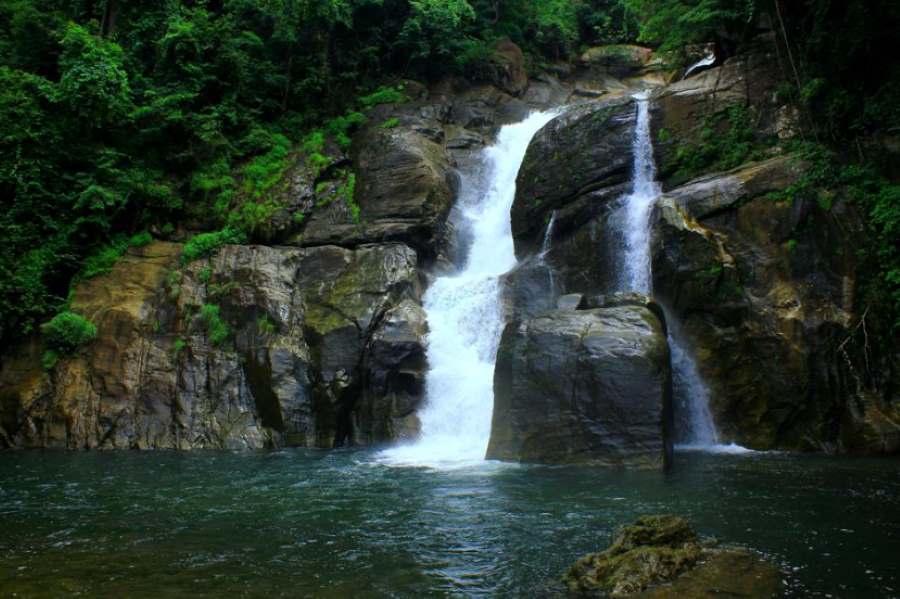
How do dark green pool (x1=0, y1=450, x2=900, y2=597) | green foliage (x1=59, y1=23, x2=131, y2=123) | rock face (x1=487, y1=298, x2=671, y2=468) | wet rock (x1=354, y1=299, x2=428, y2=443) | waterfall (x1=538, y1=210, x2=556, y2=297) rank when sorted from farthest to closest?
green foliage (x1=59, y1=23, x2=131, y2=123)
waterfall (x1=538, y1=210, x2=556, y2=297)
wet rock (x1=354, y1=299, x2=428, y2=443)
rock face (x1=487, y1=298, x2=671, y2=468)
dark green pool (x1=0, y1=450, x2=900, y2=597)

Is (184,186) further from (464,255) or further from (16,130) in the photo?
(464,255)

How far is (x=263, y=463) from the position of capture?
1375 cm

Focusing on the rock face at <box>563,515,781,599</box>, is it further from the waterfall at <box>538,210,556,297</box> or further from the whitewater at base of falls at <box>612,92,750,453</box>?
the waterfall at <box>538,210,556,297</box>

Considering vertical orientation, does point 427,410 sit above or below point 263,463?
above

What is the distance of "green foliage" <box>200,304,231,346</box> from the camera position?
1800 cm

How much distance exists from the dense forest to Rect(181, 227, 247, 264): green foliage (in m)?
0.05

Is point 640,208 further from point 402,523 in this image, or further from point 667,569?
point 667,569

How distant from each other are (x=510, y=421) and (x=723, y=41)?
1469 cm

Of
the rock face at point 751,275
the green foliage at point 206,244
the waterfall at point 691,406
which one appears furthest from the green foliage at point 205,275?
the waterfall at point 691,406

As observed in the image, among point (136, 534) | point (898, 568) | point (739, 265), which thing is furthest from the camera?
point (739, 265)

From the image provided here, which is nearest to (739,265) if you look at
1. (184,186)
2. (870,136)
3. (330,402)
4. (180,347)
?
(870,136)

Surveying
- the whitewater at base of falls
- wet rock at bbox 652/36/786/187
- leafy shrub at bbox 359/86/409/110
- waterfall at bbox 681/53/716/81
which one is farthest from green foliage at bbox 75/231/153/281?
waterfall at bbox 681/53/716/81

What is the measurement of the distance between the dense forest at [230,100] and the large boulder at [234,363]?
50.3 inches

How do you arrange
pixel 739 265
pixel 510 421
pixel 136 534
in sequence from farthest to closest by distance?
pixel 739 265, pixel 510 421, pixel 136 534
